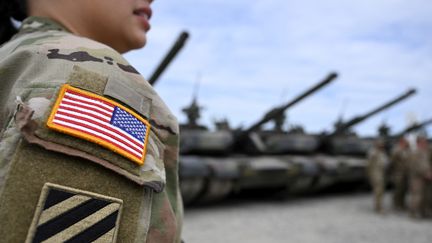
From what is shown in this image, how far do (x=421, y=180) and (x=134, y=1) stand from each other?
735 cm

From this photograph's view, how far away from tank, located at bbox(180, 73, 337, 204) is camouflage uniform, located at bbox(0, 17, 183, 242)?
210 inches

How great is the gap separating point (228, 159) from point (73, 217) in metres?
6.71

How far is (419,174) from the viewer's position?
696 cm

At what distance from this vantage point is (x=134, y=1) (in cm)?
108

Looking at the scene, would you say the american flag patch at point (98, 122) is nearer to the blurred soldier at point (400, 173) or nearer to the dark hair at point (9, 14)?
the dark hair at point (9, 14)

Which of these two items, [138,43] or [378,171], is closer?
[138,43]

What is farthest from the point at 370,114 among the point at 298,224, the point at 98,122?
the point at 98,122

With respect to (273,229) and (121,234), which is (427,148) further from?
(121,234)

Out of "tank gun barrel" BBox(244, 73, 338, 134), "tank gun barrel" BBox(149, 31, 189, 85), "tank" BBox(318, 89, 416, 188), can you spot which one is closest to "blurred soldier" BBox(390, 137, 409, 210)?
"tank" BBox(318, 89, 416, 188)

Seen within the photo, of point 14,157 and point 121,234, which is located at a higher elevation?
point 14,157

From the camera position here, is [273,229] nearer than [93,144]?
No

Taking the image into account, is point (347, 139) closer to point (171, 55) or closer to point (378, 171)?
point (378, 171)

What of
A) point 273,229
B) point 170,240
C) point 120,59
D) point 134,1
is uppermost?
point 134,1

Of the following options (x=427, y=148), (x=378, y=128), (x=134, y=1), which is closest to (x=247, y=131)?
(x=427, y=148)
